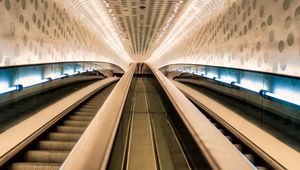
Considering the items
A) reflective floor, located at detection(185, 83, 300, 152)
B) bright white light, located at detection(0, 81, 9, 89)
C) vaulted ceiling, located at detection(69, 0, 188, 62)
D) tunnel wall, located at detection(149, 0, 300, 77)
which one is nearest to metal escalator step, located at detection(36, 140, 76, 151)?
bright white light, located at detection(0, 81, 9, 89)

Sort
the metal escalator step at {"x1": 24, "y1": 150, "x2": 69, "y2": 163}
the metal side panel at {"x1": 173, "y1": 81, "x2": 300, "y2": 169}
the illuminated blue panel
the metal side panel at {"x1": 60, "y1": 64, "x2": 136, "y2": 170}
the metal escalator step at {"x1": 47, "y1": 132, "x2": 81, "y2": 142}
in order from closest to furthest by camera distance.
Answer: the metal side panel at {"x1": 60, "y1": 64, "x2": 136, "y2": 170}, the metal side panel at {"x1": 173, "y1": 81, "x2": 300, "y2": 169}, the metal escalator step at {"x1": 24, "y1": 150, "x2": 69, "y2": 163}, the metal escalator step at {"x1": 47, "y1": 132, "x2": 81, "y2": 142}, the illuminated blue panel

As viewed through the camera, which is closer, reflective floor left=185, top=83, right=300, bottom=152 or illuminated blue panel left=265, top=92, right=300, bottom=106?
reflective floor left=185, top=83, right=300, bottom=152

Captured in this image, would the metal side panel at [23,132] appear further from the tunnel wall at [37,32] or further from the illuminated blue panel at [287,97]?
the illuminated blue panel at [287,97]

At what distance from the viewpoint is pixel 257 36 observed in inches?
353

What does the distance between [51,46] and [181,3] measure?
6.77 metres

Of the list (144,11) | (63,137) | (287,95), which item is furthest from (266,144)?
(144,11)

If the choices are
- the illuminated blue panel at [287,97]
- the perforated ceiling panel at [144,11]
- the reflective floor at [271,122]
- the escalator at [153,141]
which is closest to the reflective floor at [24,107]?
the escalator at [153,141]

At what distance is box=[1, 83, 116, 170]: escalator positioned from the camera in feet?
13.6

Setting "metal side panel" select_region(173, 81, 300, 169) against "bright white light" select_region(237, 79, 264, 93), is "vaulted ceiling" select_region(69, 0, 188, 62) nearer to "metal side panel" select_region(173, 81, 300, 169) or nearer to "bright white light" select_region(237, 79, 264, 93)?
"bright white light" select_region(237, 79, 264, 93)

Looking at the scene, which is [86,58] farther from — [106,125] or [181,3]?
[106,125]

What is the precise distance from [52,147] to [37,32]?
5.72m

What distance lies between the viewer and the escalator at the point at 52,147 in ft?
13.6

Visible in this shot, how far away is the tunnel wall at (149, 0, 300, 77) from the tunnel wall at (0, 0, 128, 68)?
218 inches

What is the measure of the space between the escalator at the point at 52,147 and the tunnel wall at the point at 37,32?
6.60 ft
